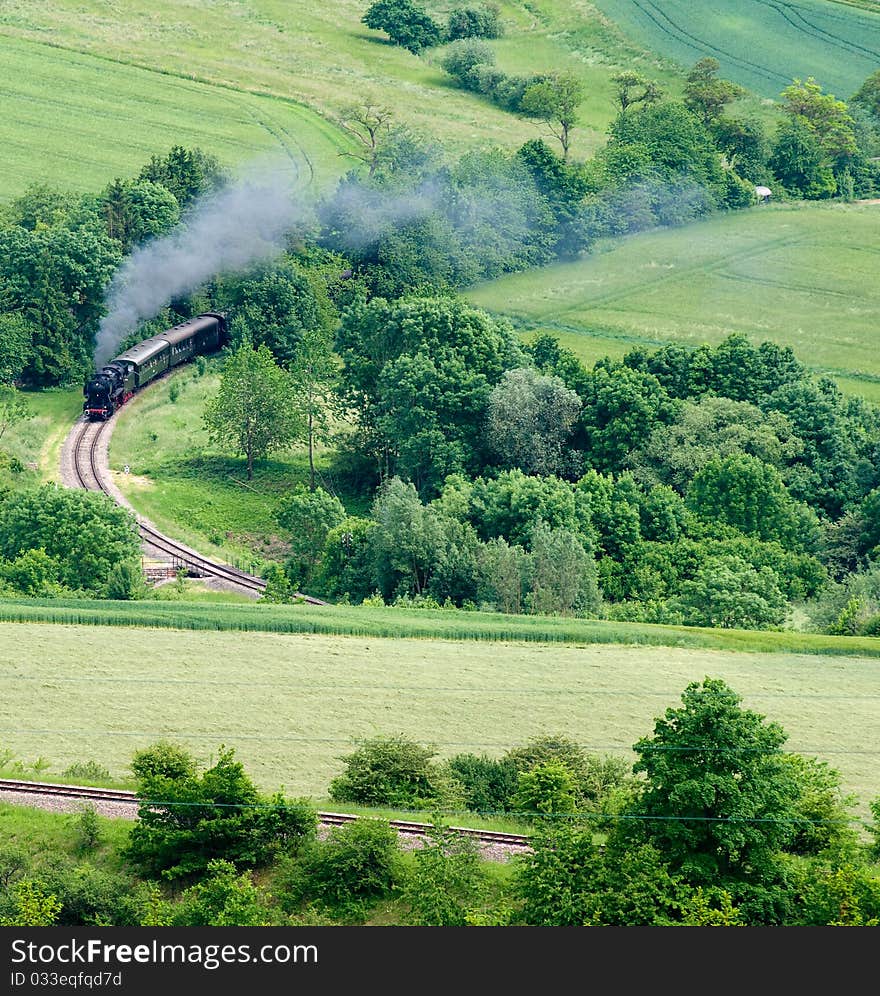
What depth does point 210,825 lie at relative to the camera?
4881cm

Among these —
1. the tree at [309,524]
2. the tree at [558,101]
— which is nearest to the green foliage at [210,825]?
the tree at [309,524]

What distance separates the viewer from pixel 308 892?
47.8 metres

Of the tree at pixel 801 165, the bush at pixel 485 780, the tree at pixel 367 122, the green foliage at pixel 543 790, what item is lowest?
the bush at pixel 485 780

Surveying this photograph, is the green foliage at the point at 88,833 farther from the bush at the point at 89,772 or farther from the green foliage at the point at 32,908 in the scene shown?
the green foliage at the point at 32,908

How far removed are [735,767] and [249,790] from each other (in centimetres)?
1369

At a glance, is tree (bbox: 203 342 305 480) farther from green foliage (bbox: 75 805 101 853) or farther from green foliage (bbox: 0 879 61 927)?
green foliage (bbox: 0 879 61 927)

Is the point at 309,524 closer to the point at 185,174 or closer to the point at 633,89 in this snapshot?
the point at 185,174

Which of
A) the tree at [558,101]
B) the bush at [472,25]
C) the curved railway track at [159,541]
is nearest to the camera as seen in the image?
the curved railway track at [159,541]

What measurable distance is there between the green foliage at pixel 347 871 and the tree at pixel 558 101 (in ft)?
339

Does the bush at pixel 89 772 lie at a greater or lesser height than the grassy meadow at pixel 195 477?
lesser

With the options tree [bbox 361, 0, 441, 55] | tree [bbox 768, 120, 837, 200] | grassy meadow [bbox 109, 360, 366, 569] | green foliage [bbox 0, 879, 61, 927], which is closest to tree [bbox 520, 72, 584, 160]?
tree [bbox 361, 0, 441, 55]

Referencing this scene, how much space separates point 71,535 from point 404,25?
92.5 metres

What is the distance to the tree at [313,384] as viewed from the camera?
323 ft

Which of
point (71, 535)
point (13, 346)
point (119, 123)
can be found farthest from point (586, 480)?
point (119, 123)
